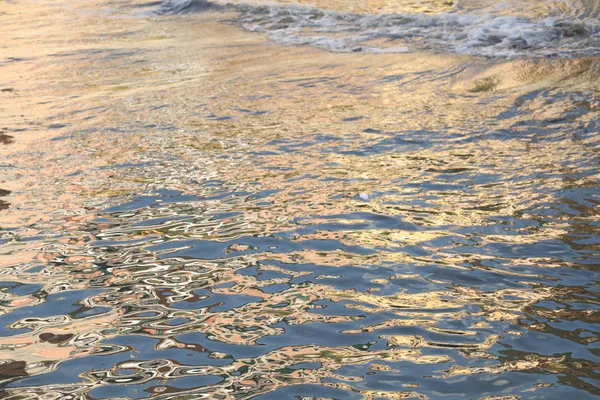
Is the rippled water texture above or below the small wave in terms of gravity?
below

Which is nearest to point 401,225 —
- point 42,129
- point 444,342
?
point 444,342

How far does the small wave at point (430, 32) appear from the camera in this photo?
848 centimetres

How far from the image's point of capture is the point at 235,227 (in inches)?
175

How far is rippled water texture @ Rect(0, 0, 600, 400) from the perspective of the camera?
116 inches

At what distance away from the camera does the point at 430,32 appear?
9.91 meters

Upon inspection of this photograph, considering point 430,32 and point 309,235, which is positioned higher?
point 430,32

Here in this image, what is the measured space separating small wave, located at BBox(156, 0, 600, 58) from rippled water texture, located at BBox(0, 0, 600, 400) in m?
0.68

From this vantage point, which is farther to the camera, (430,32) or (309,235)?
(430,32)

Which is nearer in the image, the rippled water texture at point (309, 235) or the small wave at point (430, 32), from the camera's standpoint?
the rippled water texture at point (309, 235)

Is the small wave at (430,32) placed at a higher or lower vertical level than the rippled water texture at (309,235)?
higher

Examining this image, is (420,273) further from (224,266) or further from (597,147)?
(597,147)

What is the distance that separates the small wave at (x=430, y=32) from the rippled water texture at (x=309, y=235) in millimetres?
677

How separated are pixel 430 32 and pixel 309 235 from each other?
20.9ft

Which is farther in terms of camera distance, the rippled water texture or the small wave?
the small wave
